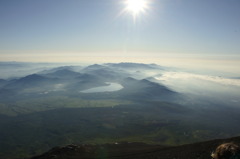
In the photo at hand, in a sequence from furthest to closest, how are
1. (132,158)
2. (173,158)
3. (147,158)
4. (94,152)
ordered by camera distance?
(94,152), (132,158), (147,158), (173,158)

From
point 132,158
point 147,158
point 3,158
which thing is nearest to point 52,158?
point 132,158

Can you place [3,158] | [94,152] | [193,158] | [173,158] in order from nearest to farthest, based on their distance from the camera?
[193,158] < [173,158] < [94,152] < [3,158]

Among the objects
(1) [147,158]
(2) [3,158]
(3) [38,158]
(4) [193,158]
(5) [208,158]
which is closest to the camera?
(5) [208,158]

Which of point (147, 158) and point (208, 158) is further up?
point (208, 158)

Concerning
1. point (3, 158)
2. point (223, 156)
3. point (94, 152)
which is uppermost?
point (223, 156)

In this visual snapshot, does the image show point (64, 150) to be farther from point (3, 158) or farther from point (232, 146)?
point (3, 158)

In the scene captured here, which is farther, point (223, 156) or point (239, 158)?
point (223, 156)

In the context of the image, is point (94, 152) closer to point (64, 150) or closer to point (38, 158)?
point (64, 150)

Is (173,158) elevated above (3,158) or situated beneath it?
elevated above

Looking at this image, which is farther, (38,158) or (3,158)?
(3,158)

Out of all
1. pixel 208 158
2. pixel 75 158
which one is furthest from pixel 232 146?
pixel 75 158
